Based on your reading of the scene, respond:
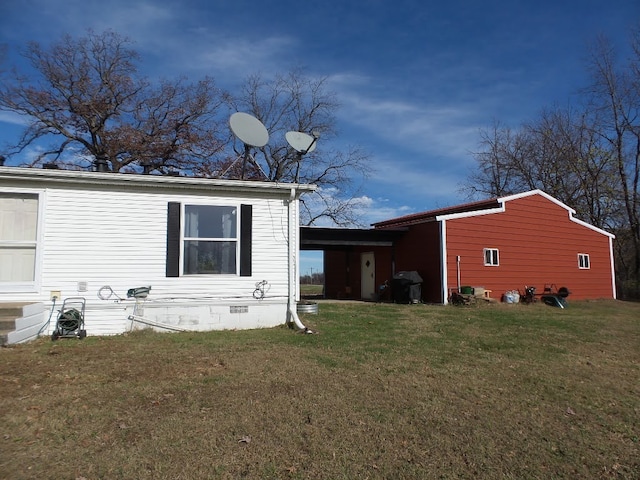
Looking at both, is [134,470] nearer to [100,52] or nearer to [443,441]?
[443,441]

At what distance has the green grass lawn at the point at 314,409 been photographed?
3.16 m

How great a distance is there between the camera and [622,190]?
23859 millimetres

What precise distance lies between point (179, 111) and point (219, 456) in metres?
24.8

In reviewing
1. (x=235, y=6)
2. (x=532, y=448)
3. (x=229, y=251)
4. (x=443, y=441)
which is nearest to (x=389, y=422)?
(x=443, y=441)

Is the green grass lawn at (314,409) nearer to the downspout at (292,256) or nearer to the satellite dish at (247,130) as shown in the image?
the downspout at (292,256)

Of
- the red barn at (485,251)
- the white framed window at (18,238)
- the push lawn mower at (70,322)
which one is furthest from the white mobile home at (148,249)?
the red barn at (485,251)

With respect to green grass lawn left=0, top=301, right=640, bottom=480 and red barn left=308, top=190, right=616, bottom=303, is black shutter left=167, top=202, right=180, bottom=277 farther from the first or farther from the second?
red barn left=308, top=190, right=616, bottom=303

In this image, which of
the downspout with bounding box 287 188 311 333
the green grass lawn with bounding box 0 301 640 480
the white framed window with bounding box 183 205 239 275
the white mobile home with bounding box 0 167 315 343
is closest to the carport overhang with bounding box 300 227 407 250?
the downspout with bounding box 287 188 311 333

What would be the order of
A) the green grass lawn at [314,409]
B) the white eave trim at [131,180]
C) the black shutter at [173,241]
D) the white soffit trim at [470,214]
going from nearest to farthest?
the green grass lawn at [314,409]
the white eave trim at [131,180]
the black shutter at [173,241]
the white soffit trim at [470,214]

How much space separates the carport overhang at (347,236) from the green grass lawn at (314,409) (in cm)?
743

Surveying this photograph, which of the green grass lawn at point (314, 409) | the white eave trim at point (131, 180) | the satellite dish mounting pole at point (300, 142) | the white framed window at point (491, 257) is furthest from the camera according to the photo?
the white framed window at point (491, 257)

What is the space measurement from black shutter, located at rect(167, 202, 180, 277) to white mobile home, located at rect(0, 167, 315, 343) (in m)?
0.02

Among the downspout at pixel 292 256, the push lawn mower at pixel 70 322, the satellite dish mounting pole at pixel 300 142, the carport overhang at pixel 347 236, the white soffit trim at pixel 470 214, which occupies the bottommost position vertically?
the push lawn mower at pixel 70 322

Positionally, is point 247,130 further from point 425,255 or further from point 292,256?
point 425,255
